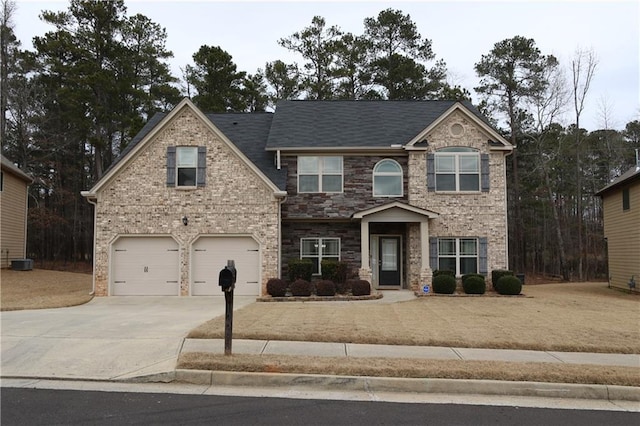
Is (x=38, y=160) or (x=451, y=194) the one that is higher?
(x=38, y=160)

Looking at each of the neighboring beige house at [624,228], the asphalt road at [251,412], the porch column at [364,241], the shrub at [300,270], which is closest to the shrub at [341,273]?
the porch column at [364,241]

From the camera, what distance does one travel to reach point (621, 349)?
9094mm

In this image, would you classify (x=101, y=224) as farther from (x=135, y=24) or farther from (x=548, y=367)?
(x=135, y=24)

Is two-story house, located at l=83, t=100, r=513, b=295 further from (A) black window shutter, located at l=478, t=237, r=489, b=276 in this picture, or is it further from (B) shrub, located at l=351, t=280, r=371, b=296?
(B) shrub, located at l=351, t=280, r=371, b=296

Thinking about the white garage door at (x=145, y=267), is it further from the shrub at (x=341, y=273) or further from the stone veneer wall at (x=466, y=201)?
the stone veneer wall at (x=466, y=201)

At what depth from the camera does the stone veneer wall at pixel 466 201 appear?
20.0m

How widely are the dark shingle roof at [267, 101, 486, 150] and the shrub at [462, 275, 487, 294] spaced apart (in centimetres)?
607

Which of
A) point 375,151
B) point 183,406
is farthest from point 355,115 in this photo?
point 183,406

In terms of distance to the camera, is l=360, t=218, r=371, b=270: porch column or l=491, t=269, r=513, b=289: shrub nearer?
l=360, t=218, r=371, b=270: porch column

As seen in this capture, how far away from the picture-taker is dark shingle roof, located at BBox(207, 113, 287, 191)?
65.9 feet

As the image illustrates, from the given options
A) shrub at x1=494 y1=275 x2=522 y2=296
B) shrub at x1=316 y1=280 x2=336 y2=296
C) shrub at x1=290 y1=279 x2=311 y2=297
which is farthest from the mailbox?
shrub at x1=494 y1=275 x2=522 y2=296

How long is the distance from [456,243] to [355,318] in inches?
363

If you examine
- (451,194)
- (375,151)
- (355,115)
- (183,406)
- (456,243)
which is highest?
(355,115)

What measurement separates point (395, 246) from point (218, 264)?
736cm
